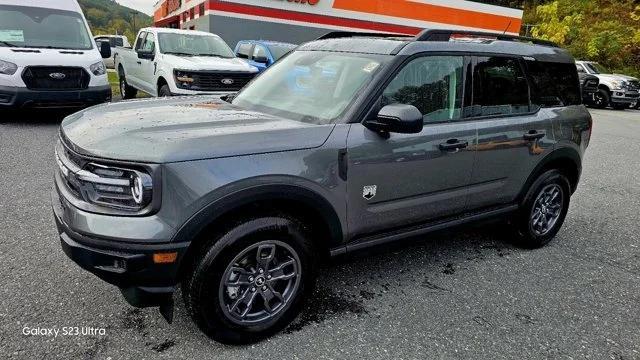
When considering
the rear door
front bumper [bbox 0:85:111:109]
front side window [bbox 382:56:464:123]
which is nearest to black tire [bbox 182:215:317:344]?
front side window [bbox 382:56:464:123]

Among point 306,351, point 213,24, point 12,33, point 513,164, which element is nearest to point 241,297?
point 306,351

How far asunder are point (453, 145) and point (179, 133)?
182 cm

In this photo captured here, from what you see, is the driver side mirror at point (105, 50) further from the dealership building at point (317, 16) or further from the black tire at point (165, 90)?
the dealership building at point (317, 16)

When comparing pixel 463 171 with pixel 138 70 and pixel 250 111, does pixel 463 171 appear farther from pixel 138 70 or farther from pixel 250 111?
pixel 138 70

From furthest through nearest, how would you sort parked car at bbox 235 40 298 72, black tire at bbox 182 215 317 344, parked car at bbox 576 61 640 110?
parked car at bbox 576 61 640 110, parked car at bbox 235 40 298 72, black tire at bbox 182 215 317 344

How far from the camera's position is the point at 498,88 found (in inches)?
140

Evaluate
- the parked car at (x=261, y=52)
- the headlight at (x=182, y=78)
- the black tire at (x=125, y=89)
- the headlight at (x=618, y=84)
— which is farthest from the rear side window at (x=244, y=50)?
the headlight at (x=618, y=84)

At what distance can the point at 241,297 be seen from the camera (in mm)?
2570

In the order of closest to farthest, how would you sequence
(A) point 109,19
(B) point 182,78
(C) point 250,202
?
1. (C) point 250,202
2. (B) point 182,78
3. (A) point 109,19

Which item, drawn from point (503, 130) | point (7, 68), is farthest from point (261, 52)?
point (503, 130)

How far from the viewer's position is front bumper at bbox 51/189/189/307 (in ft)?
7.14

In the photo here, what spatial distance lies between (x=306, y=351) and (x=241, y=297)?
47 centimetres

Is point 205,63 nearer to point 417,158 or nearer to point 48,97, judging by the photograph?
point 48,97

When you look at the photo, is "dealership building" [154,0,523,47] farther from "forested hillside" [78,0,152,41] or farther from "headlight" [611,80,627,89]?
"forested hillside" [78,0,152,41]
